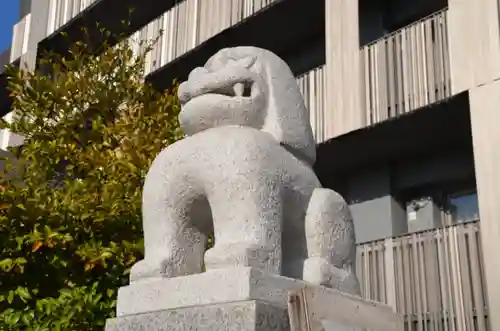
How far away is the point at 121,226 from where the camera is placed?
5914mm

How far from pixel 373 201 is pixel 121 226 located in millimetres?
3570

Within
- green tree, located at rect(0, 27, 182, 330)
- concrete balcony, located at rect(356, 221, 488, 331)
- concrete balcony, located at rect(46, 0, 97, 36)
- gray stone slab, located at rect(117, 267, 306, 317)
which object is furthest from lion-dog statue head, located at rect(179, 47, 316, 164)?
concrete balcony, located at rect(46, 0, 97, 36)

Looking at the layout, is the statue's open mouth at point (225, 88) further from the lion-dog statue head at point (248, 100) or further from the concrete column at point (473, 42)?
the concrete column at point (473, 42)

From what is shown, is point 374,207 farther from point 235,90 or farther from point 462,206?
point 235,90

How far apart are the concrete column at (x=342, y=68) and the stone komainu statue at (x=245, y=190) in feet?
15.4

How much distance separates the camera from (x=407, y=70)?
7.67m

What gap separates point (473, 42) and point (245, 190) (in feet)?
16.1

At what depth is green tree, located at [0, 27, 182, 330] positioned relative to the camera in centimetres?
530

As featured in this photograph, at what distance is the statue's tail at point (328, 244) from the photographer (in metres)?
3.01

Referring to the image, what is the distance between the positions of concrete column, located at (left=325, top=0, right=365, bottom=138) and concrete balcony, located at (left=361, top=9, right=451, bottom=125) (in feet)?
0.36

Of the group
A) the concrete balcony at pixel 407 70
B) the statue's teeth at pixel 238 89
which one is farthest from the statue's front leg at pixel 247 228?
the concrete balcony at pixel 407 70

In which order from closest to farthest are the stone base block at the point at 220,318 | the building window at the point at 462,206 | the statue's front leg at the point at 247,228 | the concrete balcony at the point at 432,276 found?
the stone base block at the point at 220,318 → the statue's front leg at the point at 247,228 → the concrete balcony at the point at 432,276 → the building window at the point at 462,206

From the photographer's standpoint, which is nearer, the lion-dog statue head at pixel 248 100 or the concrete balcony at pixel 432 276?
the lion-dog statue head at pixel 248 100

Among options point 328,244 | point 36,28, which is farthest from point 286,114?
point 36,28
